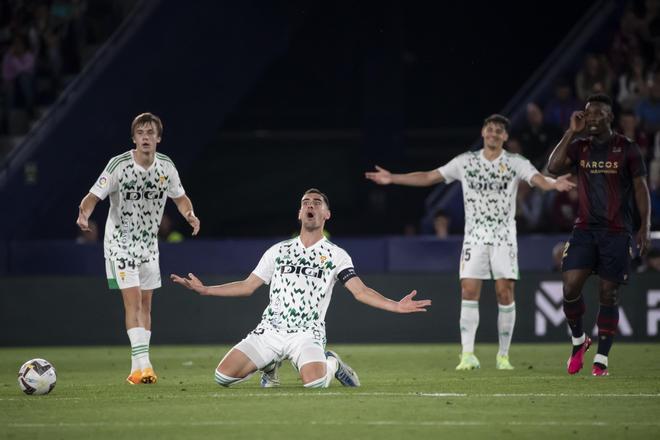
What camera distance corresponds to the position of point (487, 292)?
19.3 metres

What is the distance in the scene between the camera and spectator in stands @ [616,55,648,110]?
21950mm

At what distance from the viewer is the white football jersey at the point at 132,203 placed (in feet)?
40.5

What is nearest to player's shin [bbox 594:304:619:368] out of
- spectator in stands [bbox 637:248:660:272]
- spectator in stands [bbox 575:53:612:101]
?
spectator in stands [bbox 637:248:660:272]

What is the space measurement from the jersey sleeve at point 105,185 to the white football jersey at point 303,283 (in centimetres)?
185

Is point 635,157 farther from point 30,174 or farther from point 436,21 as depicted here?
point 436,21

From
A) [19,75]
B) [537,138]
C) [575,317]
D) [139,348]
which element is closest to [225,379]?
[139,348]

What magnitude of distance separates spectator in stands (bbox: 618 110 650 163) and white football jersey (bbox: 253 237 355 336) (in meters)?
9.49

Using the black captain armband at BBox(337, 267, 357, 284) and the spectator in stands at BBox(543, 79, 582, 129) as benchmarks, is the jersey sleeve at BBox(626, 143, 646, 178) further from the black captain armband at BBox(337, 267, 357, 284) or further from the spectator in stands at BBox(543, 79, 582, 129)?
the spectator in stands at BBox(543, 79, 582, 129)

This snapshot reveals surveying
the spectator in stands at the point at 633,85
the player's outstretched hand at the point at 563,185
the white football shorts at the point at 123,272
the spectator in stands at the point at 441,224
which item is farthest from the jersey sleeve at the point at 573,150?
the spectator in stands at the point at 633,85

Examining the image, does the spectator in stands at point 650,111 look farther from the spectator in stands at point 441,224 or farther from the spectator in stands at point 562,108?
the spectator in stands at point 441,224

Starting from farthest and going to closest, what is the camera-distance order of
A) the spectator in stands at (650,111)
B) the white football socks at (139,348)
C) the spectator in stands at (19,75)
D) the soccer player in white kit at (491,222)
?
the spectator in stands at (19,75)
the spectator in stands at (650,111)
the soccer player in white kit at (491,222)
the white football socks at (139,348)

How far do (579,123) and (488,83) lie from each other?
18.5 meters

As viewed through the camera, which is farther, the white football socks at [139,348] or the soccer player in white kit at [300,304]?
the white football socks at [139,348]

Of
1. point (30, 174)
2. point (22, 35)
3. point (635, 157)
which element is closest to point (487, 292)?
point (635, 157)
